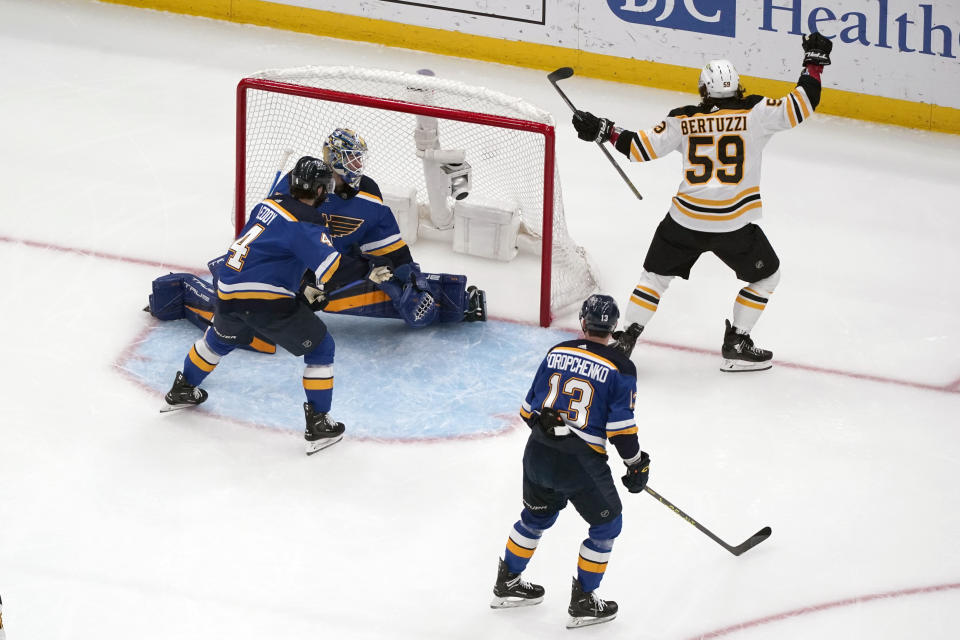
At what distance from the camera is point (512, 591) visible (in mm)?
4031

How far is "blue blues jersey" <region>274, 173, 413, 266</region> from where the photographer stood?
5.18 meters

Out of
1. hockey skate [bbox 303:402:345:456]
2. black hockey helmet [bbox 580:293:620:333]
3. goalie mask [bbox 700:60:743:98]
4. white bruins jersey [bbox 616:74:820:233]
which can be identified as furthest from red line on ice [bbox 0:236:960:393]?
black hockey helmet [bbox 580:293:620:333]

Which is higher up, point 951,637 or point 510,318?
point 510,318

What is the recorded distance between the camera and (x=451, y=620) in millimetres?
4000

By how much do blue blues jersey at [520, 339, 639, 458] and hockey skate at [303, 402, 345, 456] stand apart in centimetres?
120

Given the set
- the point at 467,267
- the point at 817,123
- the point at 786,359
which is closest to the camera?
the point at 786,359

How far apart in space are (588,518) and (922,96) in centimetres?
449

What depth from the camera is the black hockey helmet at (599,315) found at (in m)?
3.73

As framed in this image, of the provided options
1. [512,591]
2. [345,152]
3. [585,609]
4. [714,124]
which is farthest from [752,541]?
[345,152]

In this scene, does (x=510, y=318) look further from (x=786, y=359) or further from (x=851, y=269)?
(x=851, y=269)

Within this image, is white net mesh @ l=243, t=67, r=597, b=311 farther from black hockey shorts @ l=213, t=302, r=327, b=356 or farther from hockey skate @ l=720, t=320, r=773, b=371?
black hockey shorts @ l=213, t=302, r=327, b=356

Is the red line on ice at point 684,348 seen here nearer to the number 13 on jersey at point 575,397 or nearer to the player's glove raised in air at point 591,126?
the player's glove raised in air at point 591,126

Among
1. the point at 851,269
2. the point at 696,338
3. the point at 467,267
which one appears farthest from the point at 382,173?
the point at 851,269

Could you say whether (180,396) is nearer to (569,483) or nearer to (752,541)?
(569,483)
